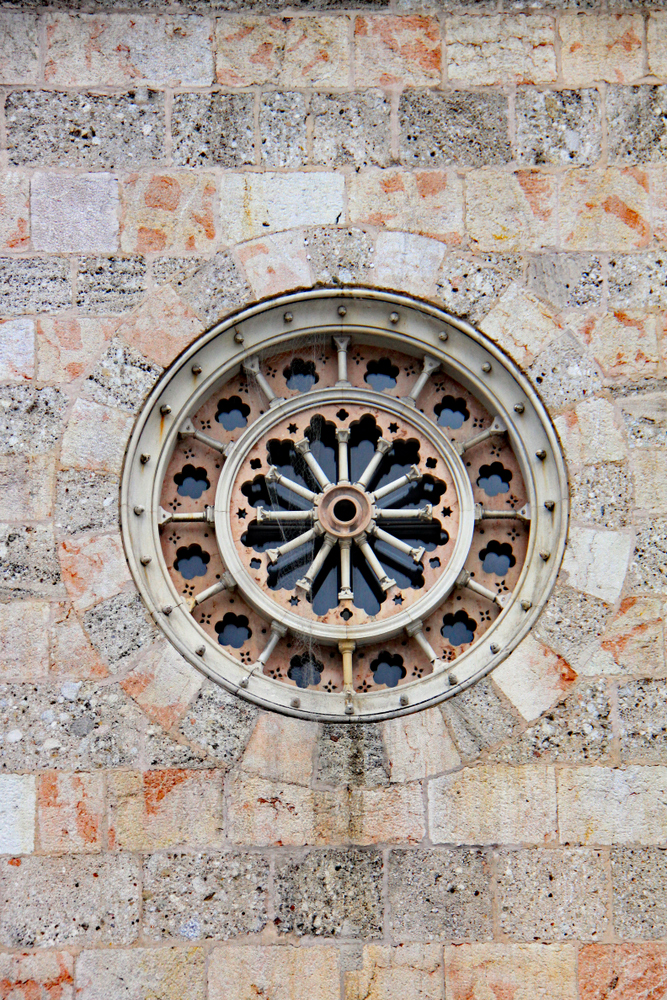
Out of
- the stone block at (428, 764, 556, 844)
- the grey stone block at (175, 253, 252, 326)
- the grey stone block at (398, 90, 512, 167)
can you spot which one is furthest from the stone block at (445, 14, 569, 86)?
the stone block at (428, 764, 556, 844)

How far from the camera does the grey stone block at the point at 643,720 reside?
8.23 m

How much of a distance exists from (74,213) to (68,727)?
3.20 meters

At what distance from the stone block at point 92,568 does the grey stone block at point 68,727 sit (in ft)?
1.75

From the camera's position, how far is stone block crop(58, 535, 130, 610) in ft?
27.6

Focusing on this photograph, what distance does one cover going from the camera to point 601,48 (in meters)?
9.31

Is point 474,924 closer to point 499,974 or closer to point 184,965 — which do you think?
point 499,974

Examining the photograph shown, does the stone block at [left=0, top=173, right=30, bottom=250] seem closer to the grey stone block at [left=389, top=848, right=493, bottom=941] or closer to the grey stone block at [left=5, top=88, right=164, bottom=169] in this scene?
the grey stone block at [left=5, top=88, right=164, bottom=169]

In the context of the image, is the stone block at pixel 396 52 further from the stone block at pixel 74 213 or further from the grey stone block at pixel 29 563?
the grey stone block at pixel 29 563

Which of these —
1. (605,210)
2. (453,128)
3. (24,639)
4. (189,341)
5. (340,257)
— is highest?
(453,128)

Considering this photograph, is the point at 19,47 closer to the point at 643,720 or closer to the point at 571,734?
the point at 571,734

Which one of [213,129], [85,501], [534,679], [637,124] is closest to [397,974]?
[534,679]

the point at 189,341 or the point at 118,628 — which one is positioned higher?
the point at 189,341

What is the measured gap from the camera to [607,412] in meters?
8.75

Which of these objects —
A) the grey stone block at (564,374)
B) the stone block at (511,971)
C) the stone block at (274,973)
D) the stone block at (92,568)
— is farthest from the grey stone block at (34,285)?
the stone block at (511,971)
